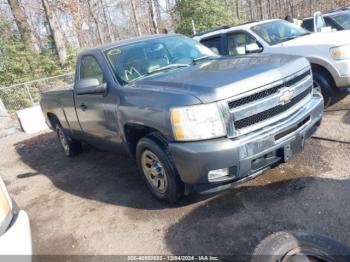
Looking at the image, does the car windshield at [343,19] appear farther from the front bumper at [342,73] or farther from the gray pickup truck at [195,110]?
the gray pickup truck at [195,110]

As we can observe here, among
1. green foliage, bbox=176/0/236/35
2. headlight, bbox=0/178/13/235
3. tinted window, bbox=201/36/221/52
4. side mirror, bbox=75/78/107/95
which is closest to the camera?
headlight, bbox=0/178/13/235

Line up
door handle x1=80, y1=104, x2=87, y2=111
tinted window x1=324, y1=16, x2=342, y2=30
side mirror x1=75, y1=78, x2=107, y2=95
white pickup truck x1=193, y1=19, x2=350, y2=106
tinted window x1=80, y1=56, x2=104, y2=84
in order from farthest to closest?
tinted window x1=324, y1=16, x2=342, y2=30 < white pickup truck x1=193, y1=19, x2=350, y2=106 < door handle x1=80, y1=104, x2=87, y2=111 < tinted window x1=80, y1=56, x2=104, y2=84 < side mirror x1=75, y1=78, x2=107, y2=95

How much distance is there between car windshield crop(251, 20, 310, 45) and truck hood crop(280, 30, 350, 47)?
12.3 inches

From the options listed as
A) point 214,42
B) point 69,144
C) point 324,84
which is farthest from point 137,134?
point 214,42

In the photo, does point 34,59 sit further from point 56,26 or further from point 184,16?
point 184,16

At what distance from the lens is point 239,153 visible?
3123 mm

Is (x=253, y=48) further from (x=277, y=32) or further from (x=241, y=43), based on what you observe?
(x=277, y=32)

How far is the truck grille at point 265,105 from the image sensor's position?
319 cm

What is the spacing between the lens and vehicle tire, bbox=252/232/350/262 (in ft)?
8.09

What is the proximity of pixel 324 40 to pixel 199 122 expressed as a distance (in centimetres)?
378

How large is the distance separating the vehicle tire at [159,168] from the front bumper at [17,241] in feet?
4.81

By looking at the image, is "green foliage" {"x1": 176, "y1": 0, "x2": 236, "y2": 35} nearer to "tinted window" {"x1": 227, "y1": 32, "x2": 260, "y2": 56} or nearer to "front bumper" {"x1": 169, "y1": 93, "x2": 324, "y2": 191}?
"tinted window" {"x1": 227, "y1": 32, "x2": 260, "y2": 56}

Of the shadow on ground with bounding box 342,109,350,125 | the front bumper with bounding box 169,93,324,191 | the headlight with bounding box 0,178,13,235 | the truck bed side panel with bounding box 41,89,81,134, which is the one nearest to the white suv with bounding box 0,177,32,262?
the headlight with bounding box 0,178,13,235

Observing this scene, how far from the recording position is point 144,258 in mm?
3213
